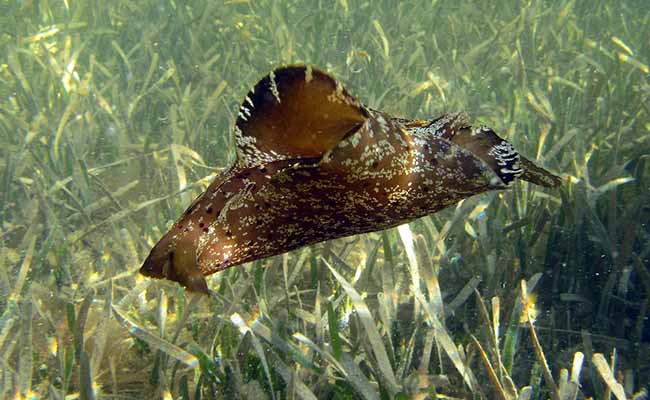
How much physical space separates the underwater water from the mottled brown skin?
880mm

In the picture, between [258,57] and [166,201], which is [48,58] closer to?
[258,57]

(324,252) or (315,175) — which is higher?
(315,175)

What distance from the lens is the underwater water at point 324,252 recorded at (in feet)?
7.22

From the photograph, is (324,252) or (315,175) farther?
(324,252)

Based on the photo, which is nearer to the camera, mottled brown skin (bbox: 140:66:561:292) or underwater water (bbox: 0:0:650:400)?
mottled brown skin (bbox: 140:66:561:292)

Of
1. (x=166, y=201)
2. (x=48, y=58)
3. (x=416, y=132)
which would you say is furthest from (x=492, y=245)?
(x=48, y=58)

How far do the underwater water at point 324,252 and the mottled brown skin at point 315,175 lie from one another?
0.88 m

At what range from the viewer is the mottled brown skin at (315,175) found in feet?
3.82

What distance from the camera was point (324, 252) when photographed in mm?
2902

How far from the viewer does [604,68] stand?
579 cm

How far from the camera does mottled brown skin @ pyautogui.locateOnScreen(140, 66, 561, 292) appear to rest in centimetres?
116

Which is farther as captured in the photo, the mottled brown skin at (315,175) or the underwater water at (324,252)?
the underwater water at (324,252)

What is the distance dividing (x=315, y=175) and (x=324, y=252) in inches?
68.9

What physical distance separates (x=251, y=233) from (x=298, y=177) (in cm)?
24
